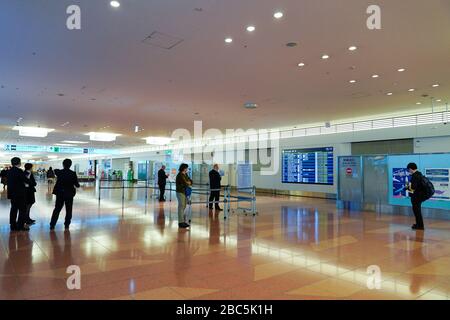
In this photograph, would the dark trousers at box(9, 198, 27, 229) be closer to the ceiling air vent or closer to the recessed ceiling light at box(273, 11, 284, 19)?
the ceiling air vent

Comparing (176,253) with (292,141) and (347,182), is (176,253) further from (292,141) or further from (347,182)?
(292,141)

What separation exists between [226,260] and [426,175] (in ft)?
29.7

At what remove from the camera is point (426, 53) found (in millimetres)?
7133

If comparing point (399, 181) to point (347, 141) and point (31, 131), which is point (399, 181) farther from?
point (31, 131)

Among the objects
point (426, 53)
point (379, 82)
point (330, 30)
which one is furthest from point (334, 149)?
point (330, 30)

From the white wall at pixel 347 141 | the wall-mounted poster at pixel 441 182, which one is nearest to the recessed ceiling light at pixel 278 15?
the wall-mounted poster at pixel 441 182

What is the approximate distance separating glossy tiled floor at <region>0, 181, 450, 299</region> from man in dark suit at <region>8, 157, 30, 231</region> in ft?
1.35

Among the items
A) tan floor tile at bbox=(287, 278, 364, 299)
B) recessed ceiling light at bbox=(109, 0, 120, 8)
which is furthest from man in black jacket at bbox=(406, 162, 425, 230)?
recessed ceiling light at bbox=(109, 0, 120, 8)

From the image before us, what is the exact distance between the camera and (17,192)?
7305mm

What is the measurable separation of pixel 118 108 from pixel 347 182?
1036 centimetres

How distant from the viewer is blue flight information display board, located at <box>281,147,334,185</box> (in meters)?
17.5

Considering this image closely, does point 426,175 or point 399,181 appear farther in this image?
point 399,181

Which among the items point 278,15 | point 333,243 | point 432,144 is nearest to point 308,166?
point 432,144

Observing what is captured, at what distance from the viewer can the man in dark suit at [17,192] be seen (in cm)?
730
